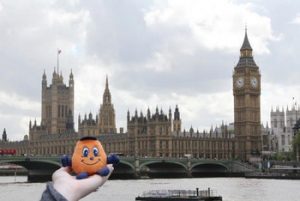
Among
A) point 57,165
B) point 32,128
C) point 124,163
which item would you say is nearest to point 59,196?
point 57,165

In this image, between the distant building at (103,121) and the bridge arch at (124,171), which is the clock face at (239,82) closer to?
the distant building at (103,121)

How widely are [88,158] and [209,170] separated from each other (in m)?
116

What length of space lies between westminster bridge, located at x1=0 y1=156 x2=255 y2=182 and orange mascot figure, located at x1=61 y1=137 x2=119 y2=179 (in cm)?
7797

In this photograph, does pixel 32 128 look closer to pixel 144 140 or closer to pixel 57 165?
pixel 144 140

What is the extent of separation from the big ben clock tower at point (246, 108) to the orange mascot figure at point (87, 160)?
444ft

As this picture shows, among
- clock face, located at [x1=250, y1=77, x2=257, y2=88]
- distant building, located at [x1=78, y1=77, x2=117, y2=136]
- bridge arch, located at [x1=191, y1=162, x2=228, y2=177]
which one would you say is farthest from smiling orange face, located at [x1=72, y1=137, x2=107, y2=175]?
distant building, located at [x1=78, y1=77, x2=117, y2=136]

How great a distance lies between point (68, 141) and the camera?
6319 inches

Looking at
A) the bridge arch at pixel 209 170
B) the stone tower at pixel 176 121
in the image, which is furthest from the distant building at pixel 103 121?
the bridge arch at pixel 209 170

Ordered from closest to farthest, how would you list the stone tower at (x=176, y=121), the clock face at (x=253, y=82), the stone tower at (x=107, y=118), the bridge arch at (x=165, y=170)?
the bridge arch at (x=165, y=170) → the clock face at (x=253, y=82) → the stone tower at (x=176, y=121) → the stone tower at (x=107, y=118)

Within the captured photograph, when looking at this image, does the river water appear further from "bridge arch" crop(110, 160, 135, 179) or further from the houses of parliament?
the houses of parliament

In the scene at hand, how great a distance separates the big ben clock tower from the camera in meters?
145

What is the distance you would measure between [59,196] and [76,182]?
35 cm

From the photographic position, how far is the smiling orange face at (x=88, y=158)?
8875mm

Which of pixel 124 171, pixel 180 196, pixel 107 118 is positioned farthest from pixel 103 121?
pixel 180 196
